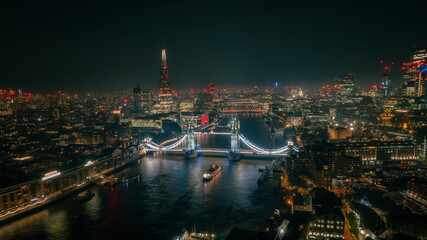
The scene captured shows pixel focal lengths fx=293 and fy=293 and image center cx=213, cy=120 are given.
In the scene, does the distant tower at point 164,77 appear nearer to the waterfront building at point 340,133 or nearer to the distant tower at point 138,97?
the distant tower at point 138,97

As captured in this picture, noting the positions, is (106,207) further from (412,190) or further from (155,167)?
(412,190)

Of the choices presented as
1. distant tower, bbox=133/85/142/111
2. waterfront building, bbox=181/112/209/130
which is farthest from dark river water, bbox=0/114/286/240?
distant tower, bbox=133/85/142/111

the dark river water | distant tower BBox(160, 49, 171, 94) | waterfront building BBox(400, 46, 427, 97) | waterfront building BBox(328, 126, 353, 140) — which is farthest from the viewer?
distant tower BBox(160, 49, 171, 94)

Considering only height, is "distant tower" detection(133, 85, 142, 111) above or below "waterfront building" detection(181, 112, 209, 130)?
above

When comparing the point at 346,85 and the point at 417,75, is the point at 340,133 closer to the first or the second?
the point at 417,75

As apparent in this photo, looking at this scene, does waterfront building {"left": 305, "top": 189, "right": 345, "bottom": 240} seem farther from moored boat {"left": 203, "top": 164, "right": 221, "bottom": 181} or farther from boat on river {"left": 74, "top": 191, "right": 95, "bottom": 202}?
boat on river {"left": 74, "top": 191, "right": 95, "bottom": 202}

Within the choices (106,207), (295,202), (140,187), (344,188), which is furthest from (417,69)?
(106,207)

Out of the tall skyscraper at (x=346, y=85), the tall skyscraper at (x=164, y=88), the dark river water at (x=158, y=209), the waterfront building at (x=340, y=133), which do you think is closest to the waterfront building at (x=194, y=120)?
the tall skyscraper at (x=164, y=88)

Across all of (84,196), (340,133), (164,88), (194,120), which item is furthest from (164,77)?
(84,196)
